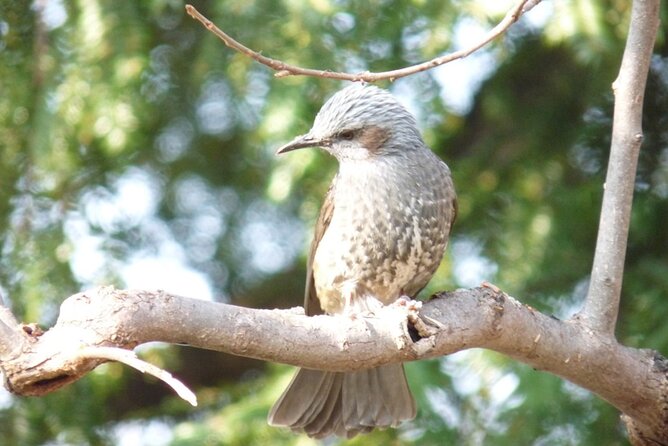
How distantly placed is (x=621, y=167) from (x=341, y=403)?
1.38 meters

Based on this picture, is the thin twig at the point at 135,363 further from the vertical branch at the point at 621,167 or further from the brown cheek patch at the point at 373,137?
the brown cheek patch at the point at 373,137

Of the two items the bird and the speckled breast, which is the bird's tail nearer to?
the bird

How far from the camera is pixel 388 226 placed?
4.01 metres

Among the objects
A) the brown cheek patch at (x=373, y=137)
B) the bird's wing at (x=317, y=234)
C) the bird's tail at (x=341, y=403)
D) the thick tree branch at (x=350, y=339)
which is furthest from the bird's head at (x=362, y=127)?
the thick tree branch at (x=350, y=339)

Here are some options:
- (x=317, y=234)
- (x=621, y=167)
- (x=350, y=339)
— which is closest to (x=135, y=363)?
(x=350, y=339)

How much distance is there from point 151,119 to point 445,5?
145cm

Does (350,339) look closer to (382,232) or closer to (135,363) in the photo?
(135,363)

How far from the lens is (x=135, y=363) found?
2.19 meters

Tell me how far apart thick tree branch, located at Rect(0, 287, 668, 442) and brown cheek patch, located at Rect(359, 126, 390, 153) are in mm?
1079

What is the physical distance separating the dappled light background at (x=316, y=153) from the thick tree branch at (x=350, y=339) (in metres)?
1.04

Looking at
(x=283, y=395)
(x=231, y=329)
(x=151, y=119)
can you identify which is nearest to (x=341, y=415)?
(x=283, y=395)

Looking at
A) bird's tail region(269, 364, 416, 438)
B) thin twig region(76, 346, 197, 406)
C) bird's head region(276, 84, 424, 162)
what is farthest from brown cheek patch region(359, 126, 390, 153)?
thin twig region(76, 346, 197, 406)

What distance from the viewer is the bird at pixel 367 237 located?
3.99 meters

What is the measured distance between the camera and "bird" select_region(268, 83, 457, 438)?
399 centimetres
